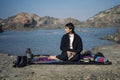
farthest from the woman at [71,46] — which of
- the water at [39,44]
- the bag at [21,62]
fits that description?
the water at [39,44]

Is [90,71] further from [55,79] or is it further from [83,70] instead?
[55,79]

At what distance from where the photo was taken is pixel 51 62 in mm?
12430

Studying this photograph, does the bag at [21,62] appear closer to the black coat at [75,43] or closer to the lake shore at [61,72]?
the lake shore at [61,72]

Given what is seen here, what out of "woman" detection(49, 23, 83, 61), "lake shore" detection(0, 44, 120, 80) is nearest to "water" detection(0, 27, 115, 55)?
"woman" detection(49, 23, 83, 61)

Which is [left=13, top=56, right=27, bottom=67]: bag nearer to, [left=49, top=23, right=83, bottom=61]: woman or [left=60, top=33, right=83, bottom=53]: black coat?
[left=49, top=23, right=83, bottom=61]: woman

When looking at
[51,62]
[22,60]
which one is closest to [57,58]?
[51,62]

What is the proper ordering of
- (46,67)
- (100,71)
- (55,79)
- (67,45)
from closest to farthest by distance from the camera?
1. (55,79)
2. (100,71)
3. (46,67)
4. (67,45)

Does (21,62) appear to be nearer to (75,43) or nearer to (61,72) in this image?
(61,72)

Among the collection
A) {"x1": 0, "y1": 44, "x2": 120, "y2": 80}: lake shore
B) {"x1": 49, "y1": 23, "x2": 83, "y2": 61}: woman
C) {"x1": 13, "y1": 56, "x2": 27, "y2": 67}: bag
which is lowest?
{"x1": 0, "y1": 44, "x2": 120, "y2": 80}: lake shore

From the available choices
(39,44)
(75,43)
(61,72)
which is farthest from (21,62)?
(39,44)

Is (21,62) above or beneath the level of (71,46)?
beneath

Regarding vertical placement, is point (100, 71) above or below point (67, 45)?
below

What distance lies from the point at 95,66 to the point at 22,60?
3556 millimetres

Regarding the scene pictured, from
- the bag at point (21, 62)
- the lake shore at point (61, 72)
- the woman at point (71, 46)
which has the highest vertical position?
the woman at point (71, 46)
